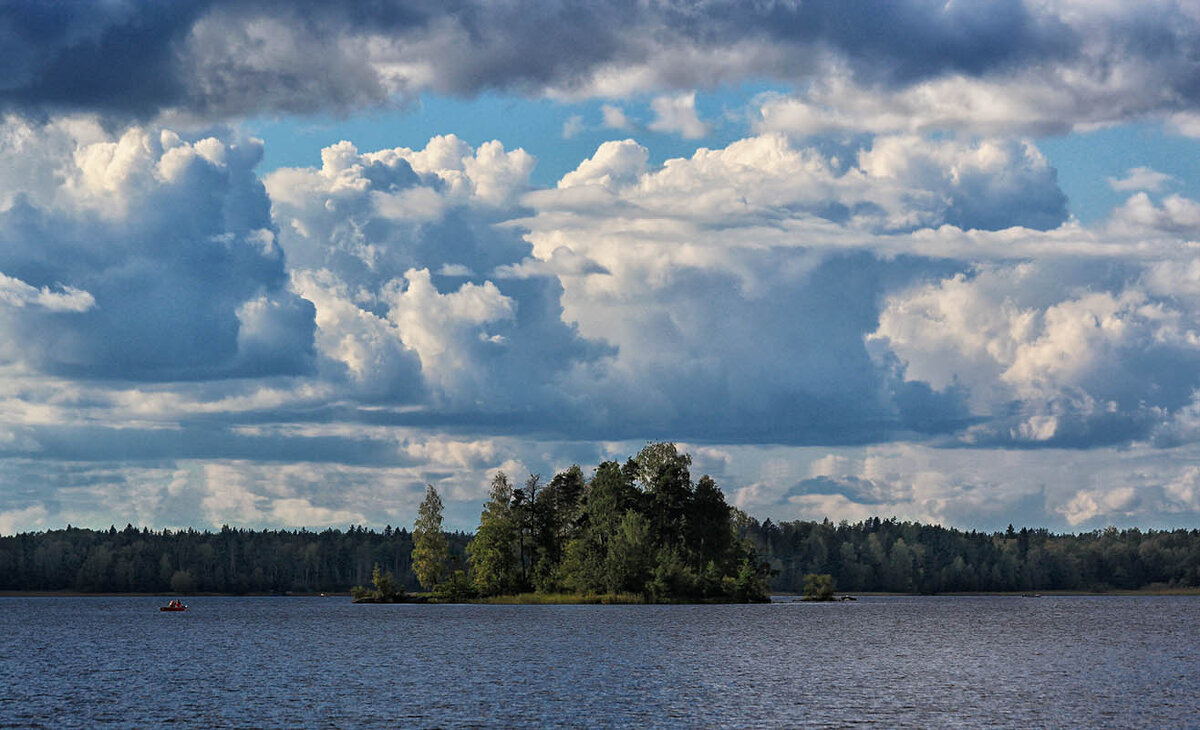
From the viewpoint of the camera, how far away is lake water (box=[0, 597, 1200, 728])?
250ft

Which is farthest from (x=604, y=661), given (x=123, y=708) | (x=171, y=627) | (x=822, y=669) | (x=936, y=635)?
(x=171, y=627)

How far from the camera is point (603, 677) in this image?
328 feet

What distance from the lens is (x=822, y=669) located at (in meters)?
108

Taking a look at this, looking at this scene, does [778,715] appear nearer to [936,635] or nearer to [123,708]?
[123,708]

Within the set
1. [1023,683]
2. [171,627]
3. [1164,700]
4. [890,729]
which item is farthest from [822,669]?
[171,627]

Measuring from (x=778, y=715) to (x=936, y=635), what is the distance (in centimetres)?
9369

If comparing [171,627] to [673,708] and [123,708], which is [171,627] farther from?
[673,708]

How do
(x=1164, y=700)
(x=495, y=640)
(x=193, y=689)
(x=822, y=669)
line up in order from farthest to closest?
(x=495, y=640) → (x=822, y=669) → (x=193, y=689) → (x=1164, y=700)

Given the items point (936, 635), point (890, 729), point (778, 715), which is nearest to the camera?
point (890, 729)

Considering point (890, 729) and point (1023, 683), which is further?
point (1023, 683)

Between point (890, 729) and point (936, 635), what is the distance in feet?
322

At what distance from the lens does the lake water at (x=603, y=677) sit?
76.2 meters

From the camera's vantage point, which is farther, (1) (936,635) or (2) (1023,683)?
(1) (936,635)

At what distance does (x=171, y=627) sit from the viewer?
191 metres
